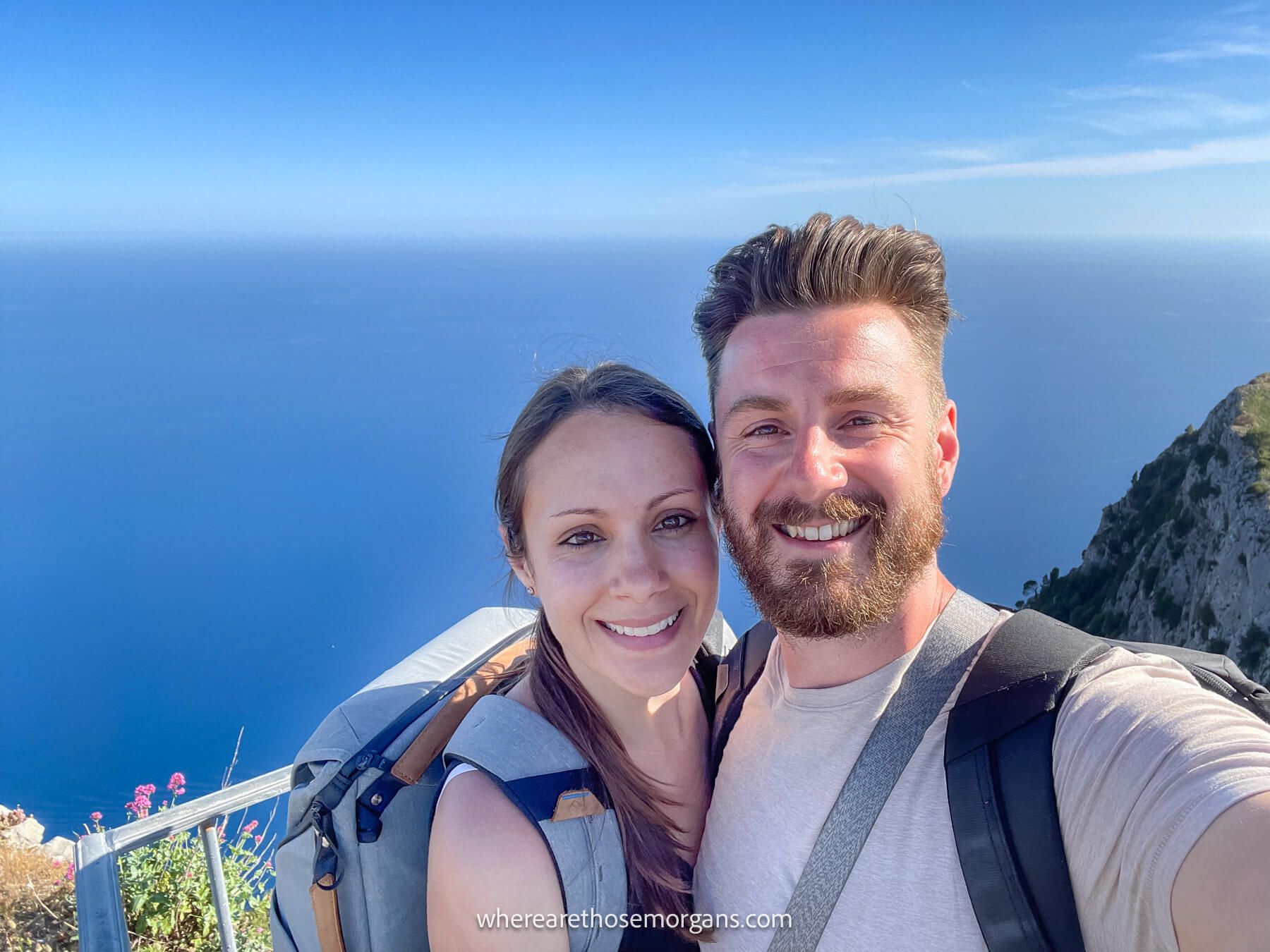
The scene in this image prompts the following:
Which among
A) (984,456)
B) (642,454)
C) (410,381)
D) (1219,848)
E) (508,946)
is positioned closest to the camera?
(1219,848)

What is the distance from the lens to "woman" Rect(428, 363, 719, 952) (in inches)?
87.1

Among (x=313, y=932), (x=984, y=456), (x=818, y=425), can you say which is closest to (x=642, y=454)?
(x=818, y=425)

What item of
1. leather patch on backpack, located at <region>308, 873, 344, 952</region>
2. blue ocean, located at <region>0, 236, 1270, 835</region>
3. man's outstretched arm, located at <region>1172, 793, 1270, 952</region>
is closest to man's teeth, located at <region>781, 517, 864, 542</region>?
man's outstretched arm, located at <region>1172, 793, 1270, 952</region>

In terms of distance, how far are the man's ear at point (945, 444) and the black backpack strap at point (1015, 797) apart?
781 millimetres

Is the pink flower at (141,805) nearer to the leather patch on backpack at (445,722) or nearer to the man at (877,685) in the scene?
the leather patch on backpack at (445,722)

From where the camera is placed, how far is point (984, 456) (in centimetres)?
12700

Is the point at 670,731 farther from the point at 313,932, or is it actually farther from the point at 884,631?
the point at 313,932

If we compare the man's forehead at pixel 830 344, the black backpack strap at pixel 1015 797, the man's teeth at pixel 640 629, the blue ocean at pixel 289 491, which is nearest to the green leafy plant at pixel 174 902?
the man's teeth at pixel 640 629

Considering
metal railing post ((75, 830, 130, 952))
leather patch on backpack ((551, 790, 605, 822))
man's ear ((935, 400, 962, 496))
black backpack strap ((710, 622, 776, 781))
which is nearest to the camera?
leather patch on backpack ((551, 790, 605, 822))

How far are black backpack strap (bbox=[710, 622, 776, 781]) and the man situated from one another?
0.28 ft

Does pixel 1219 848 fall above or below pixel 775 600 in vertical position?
below

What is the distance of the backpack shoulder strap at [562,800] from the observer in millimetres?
1926

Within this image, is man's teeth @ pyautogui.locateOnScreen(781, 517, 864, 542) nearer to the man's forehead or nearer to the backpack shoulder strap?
the man's forehead

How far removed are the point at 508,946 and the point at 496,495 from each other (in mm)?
1325
